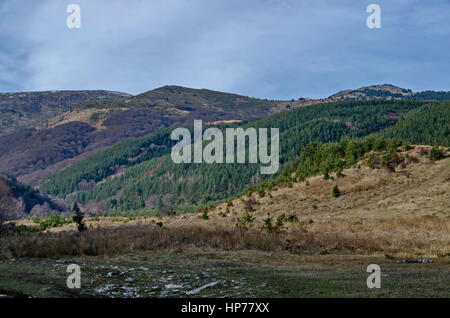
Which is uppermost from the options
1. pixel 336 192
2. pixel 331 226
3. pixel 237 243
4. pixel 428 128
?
pixel 428 128

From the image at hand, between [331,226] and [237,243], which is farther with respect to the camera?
[331,226]

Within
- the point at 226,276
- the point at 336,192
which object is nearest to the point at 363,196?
the point at 336,192

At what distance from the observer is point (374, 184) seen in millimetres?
61062

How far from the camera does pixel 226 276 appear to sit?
16484 millimetres

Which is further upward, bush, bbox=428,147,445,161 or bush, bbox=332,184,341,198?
bush, bbox=428,147,445,161

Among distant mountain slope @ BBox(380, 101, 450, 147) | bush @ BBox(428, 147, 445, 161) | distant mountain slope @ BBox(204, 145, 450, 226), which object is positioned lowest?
distant mountain slope @ BBox(204, 145, 450, 226)

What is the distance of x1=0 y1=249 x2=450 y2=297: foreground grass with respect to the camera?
12898mm

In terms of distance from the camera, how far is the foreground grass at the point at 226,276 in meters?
12.9

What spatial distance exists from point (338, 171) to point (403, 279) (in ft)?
180

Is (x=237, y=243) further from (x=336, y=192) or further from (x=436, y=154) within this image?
(x=436, y=154)

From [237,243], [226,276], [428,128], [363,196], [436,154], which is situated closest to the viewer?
[226,276]

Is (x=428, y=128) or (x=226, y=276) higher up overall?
(x=428, y=128)

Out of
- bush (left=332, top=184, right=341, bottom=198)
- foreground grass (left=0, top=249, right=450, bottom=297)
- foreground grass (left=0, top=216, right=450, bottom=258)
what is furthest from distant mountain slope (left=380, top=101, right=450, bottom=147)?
foreground grass (left=0, top=249, right=450, bottom=297)

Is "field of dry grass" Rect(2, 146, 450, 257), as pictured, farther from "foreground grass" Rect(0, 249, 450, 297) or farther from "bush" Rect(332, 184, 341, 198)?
"foreground grass" Rect(0, 249, 450, 297)
